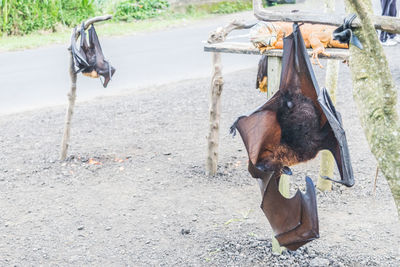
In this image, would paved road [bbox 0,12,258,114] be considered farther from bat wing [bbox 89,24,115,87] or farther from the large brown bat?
the large brown bat

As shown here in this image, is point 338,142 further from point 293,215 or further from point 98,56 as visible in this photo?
point 98,56

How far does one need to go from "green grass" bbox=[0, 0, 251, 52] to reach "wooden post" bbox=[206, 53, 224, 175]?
8835mm

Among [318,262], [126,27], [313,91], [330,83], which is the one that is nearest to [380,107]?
[313,91]

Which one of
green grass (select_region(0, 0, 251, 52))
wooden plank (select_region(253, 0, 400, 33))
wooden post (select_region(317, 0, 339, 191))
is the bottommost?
green grass (select_region(0, 0, 251, 52))

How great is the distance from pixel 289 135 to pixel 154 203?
2.13 meters

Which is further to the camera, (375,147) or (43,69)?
(43,69)

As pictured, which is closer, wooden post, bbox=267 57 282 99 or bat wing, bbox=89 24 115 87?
wooden post, bbox=267 57 282 99

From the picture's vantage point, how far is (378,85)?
2.55 m

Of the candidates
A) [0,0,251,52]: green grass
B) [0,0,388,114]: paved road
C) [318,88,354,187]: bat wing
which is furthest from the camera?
[0,0,251,52]: green grass

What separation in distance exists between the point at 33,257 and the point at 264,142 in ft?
6.86

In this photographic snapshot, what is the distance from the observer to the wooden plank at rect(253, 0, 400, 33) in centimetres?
259

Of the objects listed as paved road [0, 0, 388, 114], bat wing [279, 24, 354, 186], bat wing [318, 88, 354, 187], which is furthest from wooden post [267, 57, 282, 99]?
paved road [0, 0, 388, 114]

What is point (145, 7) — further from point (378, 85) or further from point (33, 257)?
point (378, 85)

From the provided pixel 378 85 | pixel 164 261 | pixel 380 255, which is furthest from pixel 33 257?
pixel 378 85
